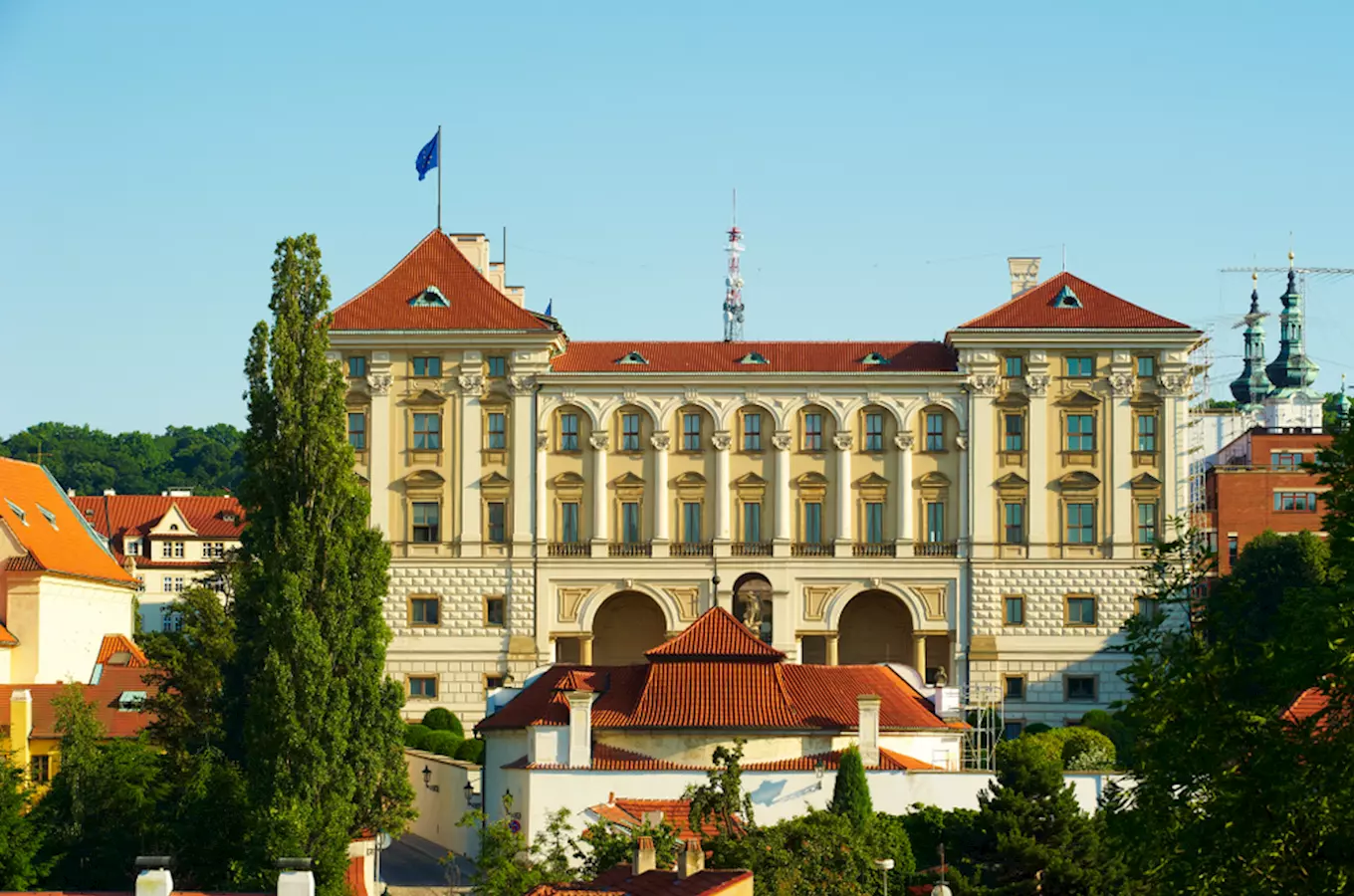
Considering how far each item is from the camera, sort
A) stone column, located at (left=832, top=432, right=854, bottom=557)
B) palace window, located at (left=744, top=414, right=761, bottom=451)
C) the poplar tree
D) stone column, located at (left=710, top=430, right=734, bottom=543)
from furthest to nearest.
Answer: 1. palace window, located at (left=744, top=414, right=761, bottom=451)
2. stone column, located at (left=710, top=430, right=734, bottom=543)
3. stone column, located at (left=832, top=432, right=854, bottom=557)
4. the poplar tree

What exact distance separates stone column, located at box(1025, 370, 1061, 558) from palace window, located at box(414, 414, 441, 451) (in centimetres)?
2257

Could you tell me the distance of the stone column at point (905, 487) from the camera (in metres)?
90.1

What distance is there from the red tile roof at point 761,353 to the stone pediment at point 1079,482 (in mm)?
6100

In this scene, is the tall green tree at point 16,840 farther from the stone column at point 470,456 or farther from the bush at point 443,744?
the stone column at point 470,456

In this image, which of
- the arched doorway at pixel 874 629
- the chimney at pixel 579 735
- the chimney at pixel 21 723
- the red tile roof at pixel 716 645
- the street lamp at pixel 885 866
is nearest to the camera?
the street lamp at pixel 885 866

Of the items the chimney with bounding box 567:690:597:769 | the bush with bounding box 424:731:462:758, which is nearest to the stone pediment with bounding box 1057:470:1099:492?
the bush with bounding box 424:731:462:758

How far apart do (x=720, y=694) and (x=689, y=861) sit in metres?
20.2

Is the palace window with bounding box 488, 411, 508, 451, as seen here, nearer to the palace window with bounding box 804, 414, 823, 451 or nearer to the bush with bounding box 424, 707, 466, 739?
the palace window with bounding box 804, 414, 823, 451

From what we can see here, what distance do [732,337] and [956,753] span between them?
78.6 m

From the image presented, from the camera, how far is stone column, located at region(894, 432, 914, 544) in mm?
90125

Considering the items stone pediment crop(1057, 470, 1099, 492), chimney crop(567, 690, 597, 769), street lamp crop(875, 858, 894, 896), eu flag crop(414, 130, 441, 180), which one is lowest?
street lamp crop(875, 858, 894, 896)

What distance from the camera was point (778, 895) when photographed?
140 ft

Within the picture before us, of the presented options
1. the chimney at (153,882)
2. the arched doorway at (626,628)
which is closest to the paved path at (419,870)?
the chimney at (153,882)

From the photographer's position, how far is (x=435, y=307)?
91062 millimetres
